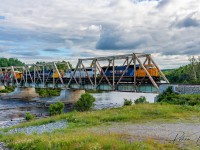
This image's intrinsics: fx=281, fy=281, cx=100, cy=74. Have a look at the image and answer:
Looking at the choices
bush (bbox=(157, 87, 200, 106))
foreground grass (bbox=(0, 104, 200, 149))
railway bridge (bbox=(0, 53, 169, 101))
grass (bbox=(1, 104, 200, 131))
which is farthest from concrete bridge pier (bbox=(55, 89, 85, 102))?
grass (bbox=(1, 104, 200, 131))

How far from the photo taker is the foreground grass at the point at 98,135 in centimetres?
1328

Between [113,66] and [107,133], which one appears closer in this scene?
[107,133]

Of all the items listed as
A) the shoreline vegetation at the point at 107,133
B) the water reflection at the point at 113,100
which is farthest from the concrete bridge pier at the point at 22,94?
the shoreline vegetation at the point at 107,133

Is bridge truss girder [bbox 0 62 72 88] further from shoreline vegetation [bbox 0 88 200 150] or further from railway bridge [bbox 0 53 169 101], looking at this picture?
shoreline vegetation [bbox 0 88 200 150]

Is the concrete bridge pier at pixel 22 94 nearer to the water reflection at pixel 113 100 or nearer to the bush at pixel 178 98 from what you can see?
the water reflection at pixel 113 100

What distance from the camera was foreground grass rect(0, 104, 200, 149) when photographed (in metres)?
13.3

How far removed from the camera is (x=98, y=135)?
611 inches

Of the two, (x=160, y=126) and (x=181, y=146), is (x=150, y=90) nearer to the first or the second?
(x=160, y=126)

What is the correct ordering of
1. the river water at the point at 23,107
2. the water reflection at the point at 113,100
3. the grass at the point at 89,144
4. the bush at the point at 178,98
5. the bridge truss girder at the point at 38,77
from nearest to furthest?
the grass at the point at 89,144 < the bush at the point at 178,98 < the river water at the point at 23,107 < the water reflection at the point at 113,100 < the bridge truss girder at the point at 38,77

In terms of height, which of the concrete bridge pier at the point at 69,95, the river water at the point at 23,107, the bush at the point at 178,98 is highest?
the bush at the point at 178,98

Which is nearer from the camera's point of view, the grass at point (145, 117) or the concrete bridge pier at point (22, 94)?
the grass at point (145, 117)

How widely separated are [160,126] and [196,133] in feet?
10.4

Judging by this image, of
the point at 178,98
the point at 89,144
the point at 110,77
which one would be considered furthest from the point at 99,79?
the point at 89,144

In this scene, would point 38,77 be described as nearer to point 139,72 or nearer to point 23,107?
point 23,107
